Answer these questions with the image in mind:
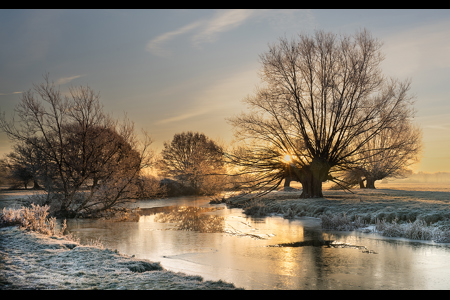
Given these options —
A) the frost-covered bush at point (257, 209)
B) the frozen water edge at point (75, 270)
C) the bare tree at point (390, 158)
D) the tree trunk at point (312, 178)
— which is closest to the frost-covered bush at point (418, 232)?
the frost-covered bush at point (257, 209)

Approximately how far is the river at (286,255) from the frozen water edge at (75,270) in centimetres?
113

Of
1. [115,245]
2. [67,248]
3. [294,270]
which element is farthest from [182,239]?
[294,270]

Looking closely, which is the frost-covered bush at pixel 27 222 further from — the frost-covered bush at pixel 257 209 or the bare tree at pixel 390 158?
the bare tree at pixel 390 158

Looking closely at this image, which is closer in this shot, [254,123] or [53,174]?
[53,174]

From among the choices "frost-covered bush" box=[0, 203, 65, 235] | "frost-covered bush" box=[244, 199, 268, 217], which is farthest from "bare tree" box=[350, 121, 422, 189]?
"frost-covered bush" box=[0, 203, 65, 235]

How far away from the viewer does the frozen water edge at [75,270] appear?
5.24 metres

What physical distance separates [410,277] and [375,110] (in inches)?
612

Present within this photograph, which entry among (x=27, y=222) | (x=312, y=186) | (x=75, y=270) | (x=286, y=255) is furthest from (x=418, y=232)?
(x=27, y=222)

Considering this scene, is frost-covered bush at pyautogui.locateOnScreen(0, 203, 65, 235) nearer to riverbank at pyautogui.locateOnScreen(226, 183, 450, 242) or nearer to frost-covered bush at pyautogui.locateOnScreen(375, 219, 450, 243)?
riverbank at pyautogui.locateOnScreen(226, 183, 450, 242)

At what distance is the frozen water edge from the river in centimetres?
113

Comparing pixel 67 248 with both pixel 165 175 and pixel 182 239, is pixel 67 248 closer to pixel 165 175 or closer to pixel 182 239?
pixel 182 239

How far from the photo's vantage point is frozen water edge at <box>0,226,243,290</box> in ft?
17.2

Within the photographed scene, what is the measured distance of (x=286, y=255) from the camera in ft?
30.6

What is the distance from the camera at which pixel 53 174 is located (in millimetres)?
18312
